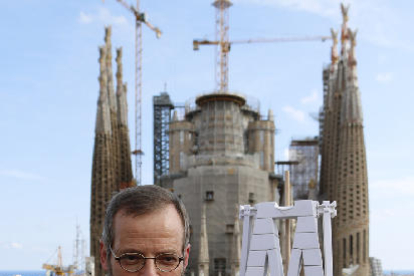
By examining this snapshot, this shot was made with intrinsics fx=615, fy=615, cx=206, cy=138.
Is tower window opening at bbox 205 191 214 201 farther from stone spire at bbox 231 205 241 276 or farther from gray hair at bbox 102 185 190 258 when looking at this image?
gray hair at bbox 102 185 190 258

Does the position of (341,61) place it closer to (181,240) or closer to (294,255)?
(294,255)

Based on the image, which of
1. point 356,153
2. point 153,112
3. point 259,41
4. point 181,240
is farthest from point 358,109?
point 181,240

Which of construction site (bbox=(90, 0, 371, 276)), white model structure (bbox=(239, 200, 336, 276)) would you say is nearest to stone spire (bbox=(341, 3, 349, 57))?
construction site (bbox=(90, 0, 371, 276))

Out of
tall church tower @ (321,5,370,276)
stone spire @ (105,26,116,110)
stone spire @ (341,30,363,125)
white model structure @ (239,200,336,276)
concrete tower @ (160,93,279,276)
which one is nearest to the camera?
white model structure @ (239,200,336,276)

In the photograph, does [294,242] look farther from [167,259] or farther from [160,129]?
[160,129]

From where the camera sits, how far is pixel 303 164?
325ft

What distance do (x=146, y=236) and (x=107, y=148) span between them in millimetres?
66091

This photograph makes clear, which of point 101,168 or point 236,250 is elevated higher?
point 101,168

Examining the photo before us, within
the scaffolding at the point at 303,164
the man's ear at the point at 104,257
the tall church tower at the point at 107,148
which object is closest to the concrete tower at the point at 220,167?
the tall church tower at the point at 107,148

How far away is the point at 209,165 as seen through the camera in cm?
6419

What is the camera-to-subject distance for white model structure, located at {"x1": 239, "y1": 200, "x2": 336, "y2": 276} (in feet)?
86.6

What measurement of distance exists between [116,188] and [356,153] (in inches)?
1072

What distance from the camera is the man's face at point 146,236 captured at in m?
3.09

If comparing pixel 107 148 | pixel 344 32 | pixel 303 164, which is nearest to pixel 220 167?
pixel 107 148
